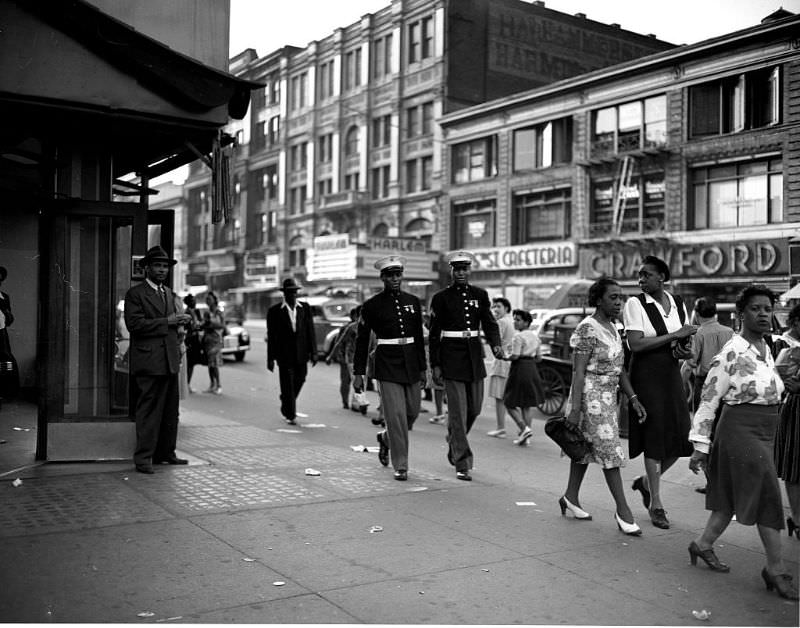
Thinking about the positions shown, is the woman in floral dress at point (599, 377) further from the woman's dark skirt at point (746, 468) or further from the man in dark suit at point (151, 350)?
the man in dark suit at point (151, 350)

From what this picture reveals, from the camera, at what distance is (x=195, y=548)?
209 inches

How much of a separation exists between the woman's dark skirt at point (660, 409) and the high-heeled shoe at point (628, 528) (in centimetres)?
58

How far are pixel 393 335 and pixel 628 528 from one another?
2.95 meters

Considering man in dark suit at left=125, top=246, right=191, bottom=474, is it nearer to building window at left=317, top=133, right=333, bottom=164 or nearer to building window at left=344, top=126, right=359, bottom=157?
building window at left=344, top=126, right=359, bottom=157

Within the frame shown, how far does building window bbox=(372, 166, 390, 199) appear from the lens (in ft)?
163

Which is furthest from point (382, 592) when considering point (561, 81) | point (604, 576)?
point (561, 81)

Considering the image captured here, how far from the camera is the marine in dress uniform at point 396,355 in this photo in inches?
312

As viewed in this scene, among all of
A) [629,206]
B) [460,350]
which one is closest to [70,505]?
[460,350]

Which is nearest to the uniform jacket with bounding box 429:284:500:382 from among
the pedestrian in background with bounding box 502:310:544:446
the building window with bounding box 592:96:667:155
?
the pedestrian in background with bounding box 502:310:544:446

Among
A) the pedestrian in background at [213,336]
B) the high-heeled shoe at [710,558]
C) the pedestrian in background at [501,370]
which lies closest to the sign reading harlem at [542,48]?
the pedestrian in background at [501,370]

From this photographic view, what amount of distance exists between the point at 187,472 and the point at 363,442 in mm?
3071

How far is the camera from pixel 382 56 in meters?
44.2

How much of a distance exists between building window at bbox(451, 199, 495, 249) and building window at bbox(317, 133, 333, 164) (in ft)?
42.4

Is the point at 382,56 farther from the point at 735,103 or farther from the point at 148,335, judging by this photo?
the point at 148,335
